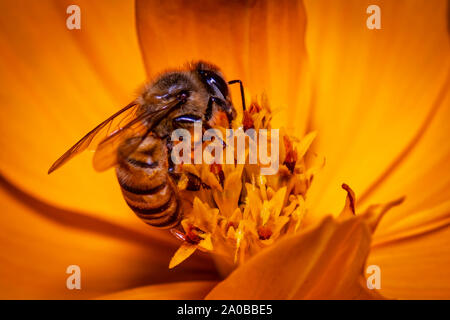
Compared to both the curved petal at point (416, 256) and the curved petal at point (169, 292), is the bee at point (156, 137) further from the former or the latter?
the curved petal at point (416, 256)

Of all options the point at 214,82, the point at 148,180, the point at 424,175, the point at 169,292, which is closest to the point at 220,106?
the point at 214,82

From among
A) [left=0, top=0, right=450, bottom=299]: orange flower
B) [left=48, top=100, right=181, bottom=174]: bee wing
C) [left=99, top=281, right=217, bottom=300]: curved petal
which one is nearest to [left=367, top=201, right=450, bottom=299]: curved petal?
[left=0, top=0, right=450, bottom=299]: orange flower

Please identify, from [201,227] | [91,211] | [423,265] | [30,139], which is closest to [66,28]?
[30,139]

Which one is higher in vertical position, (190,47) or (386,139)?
(190,47)

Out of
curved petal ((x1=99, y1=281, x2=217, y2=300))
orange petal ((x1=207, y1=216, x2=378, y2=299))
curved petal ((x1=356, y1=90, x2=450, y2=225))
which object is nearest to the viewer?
orange petal ((x1=207, y1=216, x2=378, y2=299))

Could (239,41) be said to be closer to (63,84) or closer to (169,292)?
(63,84)

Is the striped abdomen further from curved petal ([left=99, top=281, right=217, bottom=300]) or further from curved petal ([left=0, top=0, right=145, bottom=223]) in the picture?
curved petal ([left=0, top=0, right=145, bottom=223])

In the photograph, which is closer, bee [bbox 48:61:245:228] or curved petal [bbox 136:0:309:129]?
bee [bbox 48:61:245:228]
